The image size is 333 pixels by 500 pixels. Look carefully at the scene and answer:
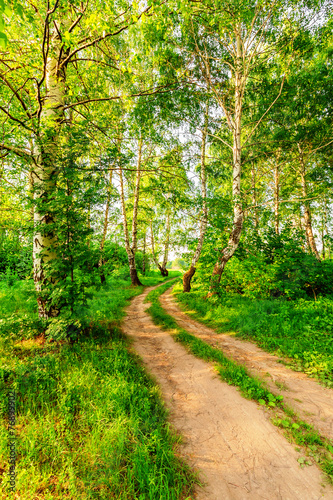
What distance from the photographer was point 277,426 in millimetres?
2850

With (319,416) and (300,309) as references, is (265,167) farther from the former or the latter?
(319,416)

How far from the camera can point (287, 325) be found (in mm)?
5805

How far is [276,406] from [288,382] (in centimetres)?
85

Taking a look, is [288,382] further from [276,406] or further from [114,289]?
[114,289]

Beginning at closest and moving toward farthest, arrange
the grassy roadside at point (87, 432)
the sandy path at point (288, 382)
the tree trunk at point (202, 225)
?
the grassy roadside at point (87, 432)
the sandy path at point (288, 382)
the tree trunk at point (202, 225)

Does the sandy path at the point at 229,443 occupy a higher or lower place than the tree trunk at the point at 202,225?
lower

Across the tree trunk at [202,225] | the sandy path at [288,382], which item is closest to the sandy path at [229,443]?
the sandy path at [288,382]

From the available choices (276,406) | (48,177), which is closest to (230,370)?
(276,406)

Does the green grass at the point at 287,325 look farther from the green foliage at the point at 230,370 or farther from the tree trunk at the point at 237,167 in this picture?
the tree trunk at the point at 237,167

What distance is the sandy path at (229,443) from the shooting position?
2.10m

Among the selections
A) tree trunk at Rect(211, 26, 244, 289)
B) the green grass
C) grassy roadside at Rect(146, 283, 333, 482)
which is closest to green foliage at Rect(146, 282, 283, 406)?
grassy roadside at Rect(146, 283, 333, 482)

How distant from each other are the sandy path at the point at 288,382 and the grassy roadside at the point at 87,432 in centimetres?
221

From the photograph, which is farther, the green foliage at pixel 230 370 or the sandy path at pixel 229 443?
the green foliage at pixel 230 370

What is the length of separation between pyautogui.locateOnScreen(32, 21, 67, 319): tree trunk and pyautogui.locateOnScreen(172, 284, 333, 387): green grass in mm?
5645
